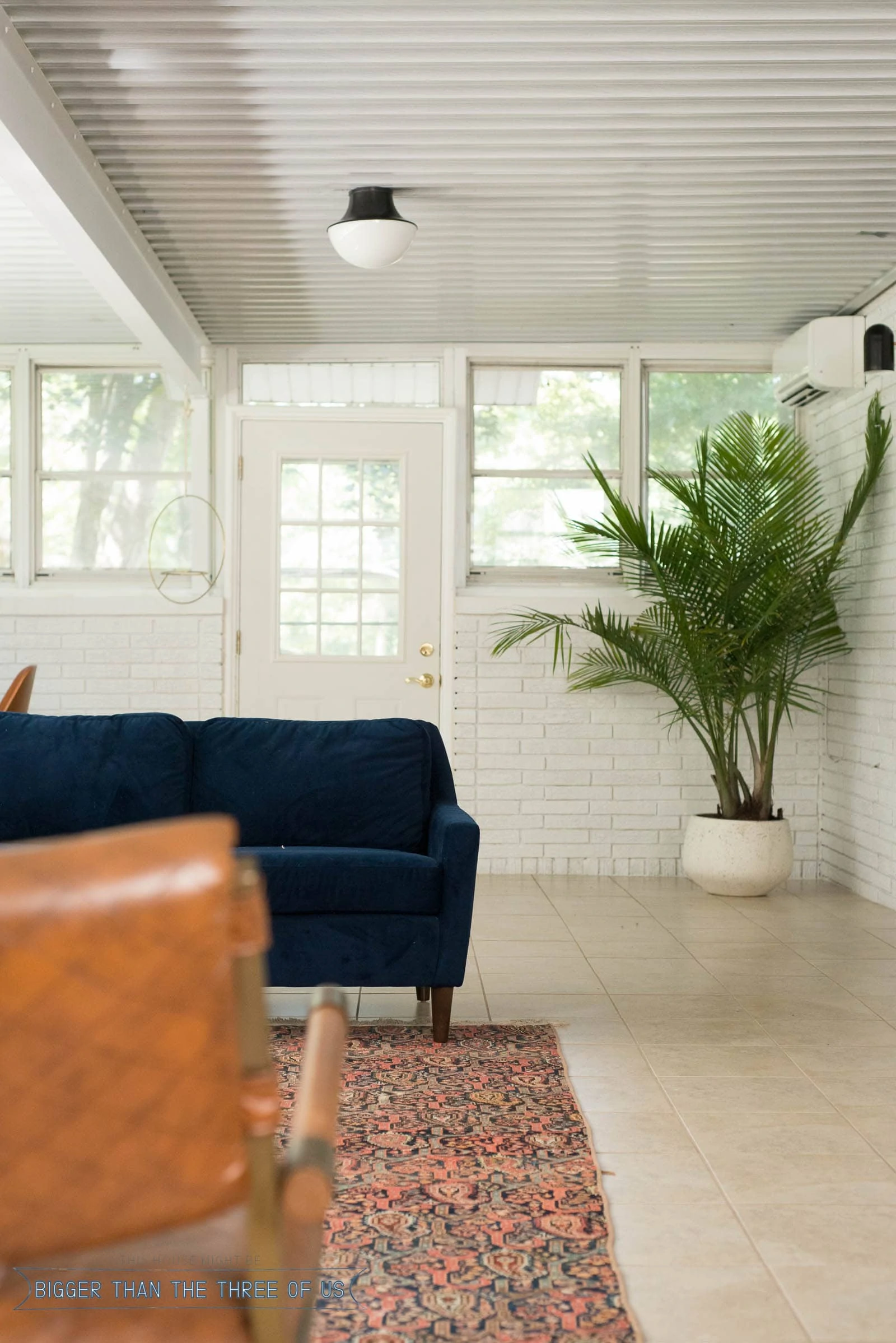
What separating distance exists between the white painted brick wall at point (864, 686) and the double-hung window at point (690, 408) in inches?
11.9

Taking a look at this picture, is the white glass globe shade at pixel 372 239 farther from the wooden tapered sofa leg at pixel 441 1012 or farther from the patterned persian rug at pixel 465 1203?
the patterned persian rug at pixel 465 1203

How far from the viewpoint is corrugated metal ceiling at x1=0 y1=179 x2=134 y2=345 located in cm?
499

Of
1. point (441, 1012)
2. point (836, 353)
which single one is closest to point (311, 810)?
point (441, 1012)

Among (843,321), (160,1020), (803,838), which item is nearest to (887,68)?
(843,321)

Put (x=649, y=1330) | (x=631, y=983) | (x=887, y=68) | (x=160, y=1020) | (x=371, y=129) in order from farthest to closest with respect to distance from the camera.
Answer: (x=631, y=983)
(x=371, y=129)
(x=887, y=68)
(x=649, y=1330)
(x=160, y=1020)

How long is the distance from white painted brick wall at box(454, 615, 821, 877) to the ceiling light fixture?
2.39 metres

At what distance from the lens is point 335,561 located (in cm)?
646

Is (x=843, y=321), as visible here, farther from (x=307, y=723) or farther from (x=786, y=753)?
(x=307, y=723)

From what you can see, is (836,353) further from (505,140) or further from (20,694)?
(20,694)

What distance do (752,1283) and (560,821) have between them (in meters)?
4.37

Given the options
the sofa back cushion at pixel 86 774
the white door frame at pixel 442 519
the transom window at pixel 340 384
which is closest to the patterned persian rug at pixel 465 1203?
the sofa back cushion at pixel 86 774

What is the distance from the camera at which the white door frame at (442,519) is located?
6.43m

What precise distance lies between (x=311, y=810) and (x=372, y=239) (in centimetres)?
197

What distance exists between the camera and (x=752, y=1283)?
206cm
